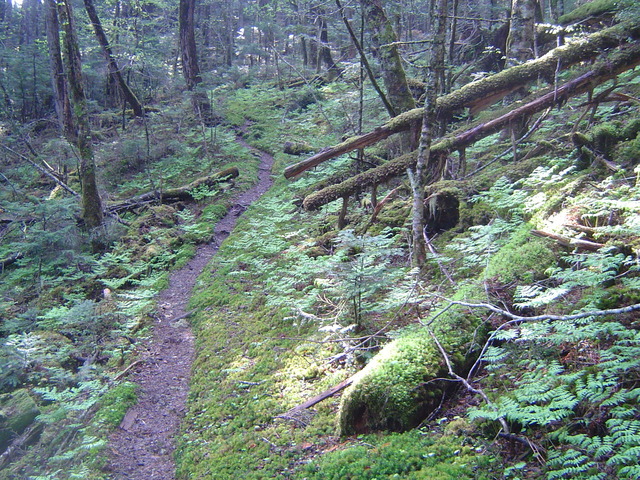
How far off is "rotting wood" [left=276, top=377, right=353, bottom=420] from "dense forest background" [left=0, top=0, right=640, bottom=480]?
23 millimetres

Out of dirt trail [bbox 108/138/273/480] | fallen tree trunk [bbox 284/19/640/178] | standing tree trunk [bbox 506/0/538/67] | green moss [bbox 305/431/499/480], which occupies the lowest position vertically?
dirt trail [bbox 108/138/273/480]

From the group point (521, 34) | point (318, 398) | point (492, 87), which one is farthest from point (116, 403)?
point (521, 34)

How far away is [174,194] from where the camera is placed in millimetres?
14883

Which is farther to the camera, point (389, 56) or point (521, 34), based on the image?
point (521, 34)

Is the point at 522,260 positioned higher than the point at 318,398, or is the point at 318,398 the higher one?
the point at 522,260

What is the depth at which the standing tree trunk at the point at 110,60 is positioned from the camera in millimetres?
18108

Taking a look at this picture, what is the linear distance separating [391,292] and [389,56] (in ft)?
22.1

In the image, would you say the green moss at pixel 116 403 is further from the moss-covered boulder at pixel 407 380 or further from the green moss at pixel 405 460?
the moss-covered boulder at pixel 407 380

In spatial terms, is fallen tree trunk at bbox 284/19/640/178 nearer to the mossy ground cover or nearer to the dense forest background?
the dense forest background

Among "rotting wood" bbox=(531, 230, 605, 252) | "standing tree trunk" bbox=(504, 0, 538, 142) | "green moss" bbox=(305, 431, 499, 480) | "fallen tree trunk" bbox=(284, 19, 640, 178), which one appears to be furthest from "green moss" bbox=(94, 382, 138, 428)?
"standing tree trunk" bbox=(504, 0, 538, 142)

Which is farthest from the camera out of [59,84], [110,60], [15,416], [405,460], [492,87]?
[110,60]

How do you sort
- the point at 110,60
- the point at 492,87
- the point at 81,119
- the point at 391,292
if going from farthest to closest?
1. the point at 110,60
2. the point at 81,119
3. the point at 492,87
4. the point at 391,292

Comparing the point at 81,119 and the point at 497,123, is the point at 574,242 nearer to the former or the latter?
the point at 497,123

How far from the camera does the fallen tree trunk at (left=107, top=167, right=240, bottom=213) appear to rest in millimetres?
14141
